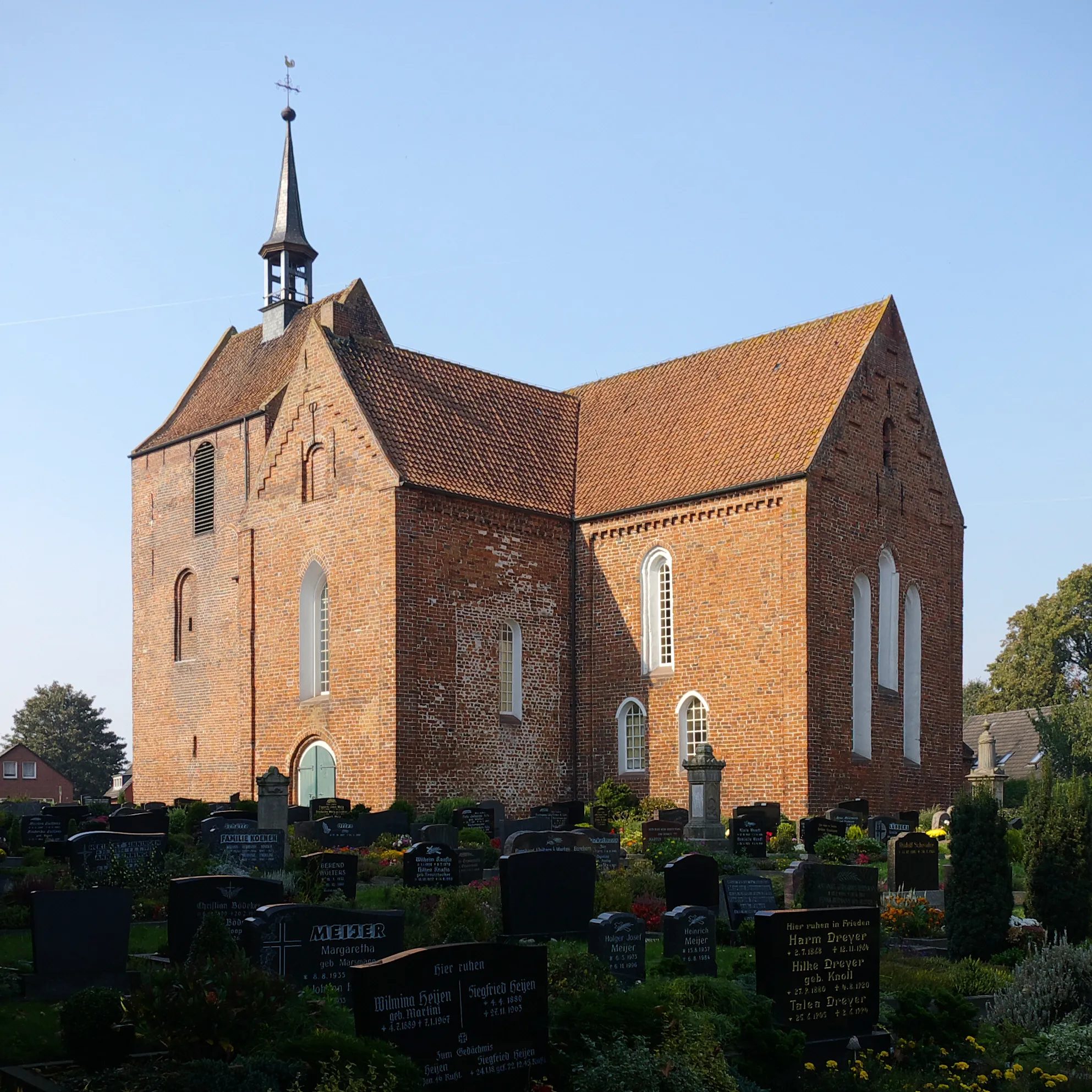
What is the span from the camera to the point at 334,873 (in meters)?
18.0

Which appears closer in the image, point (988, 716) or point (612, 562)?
point (612, 562)

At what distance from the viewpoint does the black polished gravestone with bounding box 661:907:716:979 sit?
546 inches

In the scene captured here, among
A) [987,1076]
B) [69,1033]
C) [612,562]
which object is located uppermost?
[612,562]

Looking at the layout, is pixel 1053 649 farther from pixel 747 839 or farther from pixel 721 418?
pixel 747 839

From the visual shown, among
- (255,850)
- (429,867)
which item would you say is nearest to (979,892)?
(429,867)

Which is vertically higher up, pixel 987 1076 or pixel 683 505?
pixel 683 505

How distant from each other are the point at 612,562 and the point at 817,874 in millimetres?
17101

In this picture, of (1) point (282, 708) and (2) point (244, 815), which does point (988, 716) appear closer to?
(1) point (282, 708)

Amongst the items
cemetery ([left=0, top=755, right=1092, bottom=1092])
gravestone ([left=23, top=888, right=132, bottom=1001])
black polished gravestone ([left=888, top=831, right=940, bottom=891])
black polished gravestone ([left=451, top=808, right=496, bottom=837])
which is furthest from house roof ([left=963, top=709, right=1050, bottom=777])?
gravestone ([left=23, top=888, right=132, bottom=1001])

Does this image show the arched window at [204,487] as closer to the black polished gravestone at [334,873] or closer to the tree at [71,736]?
the black polished gravestone at [334,873]

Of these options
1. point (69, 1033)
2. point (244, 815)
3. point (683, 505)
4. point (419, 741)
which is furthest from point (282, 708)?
point (69, 1033)

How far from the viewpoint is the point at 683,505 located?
103 feet

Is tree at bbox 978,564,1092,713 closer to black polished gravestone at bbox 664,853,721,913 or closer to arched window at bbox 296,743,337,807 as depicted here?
arched window at bbox 296,743,337,807

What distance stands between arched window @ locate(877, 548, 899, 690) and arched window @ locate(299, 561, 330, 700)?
41.4 ft
